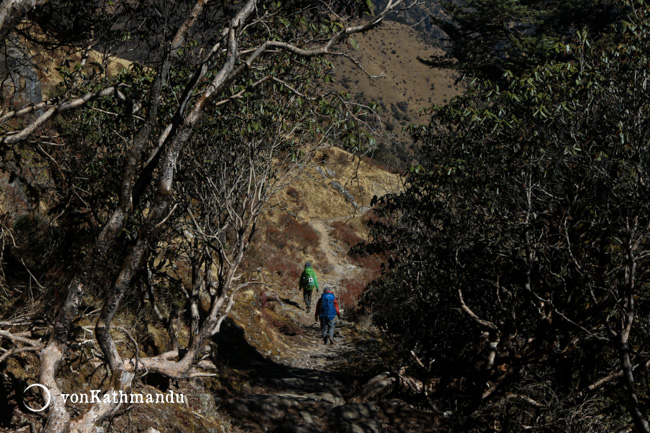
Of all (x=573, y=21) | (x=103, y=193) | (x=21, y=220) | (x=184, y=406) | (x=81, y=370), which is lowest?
(x=184, y=406)

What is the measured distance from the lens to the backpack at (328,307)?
41.7ft

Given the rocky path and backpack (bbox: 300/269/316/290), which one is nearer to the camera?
the rocky path

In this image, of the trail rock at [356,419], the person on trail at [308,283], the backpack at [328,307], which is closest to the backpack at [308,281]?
the person on trail at [308,283]

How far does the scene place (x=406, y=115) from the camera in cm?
11594

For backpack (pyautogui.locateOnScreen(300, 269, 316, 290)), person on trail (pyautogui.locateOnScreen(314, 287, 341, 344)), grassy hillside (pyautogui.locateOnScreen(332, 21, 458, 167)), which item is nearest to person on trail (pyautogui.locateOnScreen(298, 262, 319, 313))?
backpack (pyautogui.locateOnScreen(300, 269, 316, 290))

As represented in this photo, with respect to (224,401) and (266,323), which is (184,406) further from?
(266,323)

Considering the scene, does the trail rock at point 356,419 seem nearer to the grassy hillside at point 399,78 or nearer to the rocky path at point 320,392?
the rocky path at point 320,392

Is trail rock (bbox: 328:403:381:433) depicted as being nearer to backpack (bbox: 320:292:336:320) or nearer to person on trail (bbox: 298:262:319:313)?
backpack (bbox: 320:292:336:320)

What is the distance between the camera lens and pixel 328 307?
12.8 metres

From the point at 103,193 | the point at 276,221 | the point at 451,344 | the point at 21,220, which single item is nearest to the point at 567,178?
the point at 451,344

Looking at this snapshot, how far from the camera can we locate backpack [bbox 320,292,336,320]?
A: 12.7m

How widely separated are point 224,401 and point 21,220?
5.27m

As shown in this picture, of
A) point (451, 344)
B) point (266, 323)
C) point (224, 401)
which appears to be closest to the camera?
point (224, 401)

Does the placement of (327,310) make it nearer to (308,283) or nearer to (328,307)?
(328,307)
